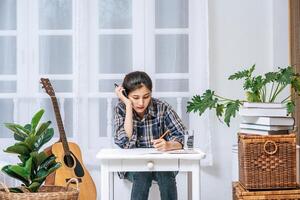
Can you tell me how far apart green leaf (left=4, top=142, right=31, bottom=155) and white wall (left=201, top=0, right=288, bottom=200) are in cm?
200

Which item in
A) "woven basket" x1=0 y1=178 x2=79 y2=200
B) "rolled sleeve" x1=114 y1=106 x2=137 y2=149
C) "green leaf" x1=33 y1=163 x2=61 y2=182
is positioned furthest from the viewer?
"rolled sleeve" x1=114 y1=106 x2=137 y2=149

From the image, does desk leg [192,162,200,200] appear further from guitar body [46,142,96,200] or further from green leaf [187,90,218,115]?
guitar body [46,142,96,200]

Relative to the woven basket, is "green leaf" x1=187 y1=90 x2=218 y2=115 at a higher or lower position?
higher

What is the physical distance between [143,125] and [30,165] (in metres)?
1.21

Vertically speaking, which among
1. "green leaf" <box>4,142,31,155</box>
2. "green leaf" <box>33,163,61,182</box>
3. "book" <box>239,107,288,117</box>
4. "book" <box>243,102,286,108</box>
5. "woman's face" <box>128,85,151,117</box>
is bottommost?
"green leaf" <box>33,163,61,182</box>

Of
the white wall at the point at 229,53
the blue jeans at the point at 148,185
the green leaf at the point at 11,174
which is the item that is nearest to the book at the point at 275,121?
the blue jeans at the point at 148,185

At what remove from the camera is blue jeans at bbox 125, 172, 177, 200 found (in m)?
3.05

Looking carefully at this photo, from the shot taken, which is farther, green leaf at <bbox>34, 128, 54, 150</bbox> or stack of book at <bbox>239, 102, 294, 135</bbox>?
stack of book at <bbox>239, 102, 294, 135</bbox>

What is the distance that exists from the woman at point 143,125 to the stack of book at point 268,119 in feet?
1.41

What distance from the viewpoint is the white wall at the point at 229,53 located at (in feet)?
12.7

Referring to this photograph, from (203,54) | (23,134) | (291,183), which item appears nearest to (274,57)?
(203,54)

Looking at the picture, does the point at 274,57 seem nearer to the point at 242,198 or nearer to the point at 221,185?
the point at 221,185

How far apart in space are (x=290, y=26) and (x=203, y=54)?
0.65 meters

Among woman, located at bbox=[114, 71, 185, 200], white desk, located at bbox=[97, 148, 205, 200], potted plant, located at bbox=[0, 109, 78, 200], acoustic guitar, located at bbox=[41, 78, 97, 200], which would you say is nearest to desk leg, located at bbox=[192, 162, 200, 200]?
white desk, located at bbox=[97, 148, 205, 200]
